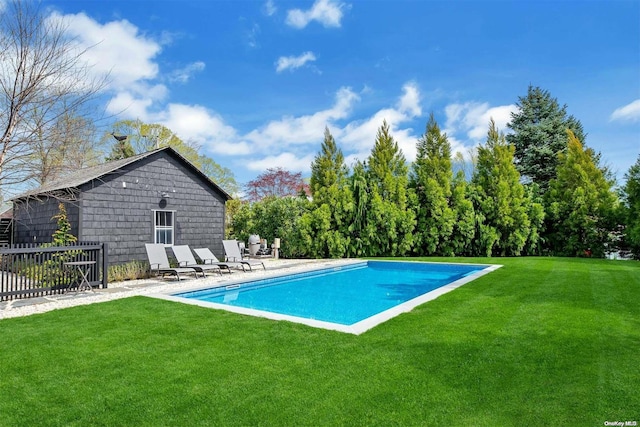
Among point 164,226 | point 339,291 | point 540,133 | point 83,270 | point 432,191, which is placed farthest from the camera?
point 540,133

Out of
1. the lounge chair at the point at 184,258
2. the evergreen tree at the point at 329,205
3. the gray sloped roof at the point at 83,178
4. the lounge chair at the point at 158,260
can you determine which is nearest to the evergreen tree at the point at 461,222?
the evergreen tree at the point at 329,205

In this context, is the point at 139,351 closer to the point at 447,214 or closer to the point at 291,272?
the point at 291,272

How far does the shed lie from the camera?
436 inches

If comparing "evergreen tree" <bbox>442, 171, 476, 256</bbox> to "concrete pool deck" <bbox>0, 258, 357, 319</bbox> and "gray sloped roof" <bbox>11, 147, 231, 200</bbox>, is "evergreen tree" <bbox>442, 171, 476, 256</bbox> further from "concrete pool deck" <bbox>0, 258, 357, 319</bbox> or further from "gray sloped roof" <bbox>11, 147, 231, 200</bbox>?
"gray sloped roof" <bbox>11, 147, 231, 200</bbox>

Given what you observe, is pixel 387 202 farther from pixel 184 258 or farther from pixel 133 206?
pixel 133 206

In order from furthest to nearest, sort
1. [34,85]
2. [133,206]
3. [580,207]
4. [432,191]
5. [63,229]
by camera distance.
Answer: [432,191] < [580,207] < [133,206] < [63,229] < [34,85]

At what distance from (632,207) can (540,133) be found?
10.2m

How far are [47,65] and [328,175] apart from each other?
12100 millimetres

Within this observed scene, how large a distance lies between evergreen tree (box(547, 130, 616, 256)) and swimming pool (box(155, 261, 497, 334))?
6.90 metres

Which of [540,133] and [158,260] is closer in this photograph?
[158,260]

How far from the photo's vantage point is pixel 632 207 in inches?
599

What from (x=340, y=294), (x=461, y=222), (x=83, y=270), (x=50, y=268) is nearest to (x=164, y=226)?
(x=83, y=270)

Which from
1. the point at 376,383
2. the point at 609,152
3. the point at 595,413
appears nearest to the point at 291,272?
the point at 376,383

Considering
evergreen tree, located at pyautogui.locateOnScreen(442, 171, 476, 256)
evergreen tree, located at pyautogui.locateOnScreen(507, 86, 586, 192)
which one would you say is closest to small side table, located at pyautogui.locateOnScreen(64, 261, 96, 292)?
evergreen tree, located at pyautogui.locateOnScreen(442, 171, 476, 256)
